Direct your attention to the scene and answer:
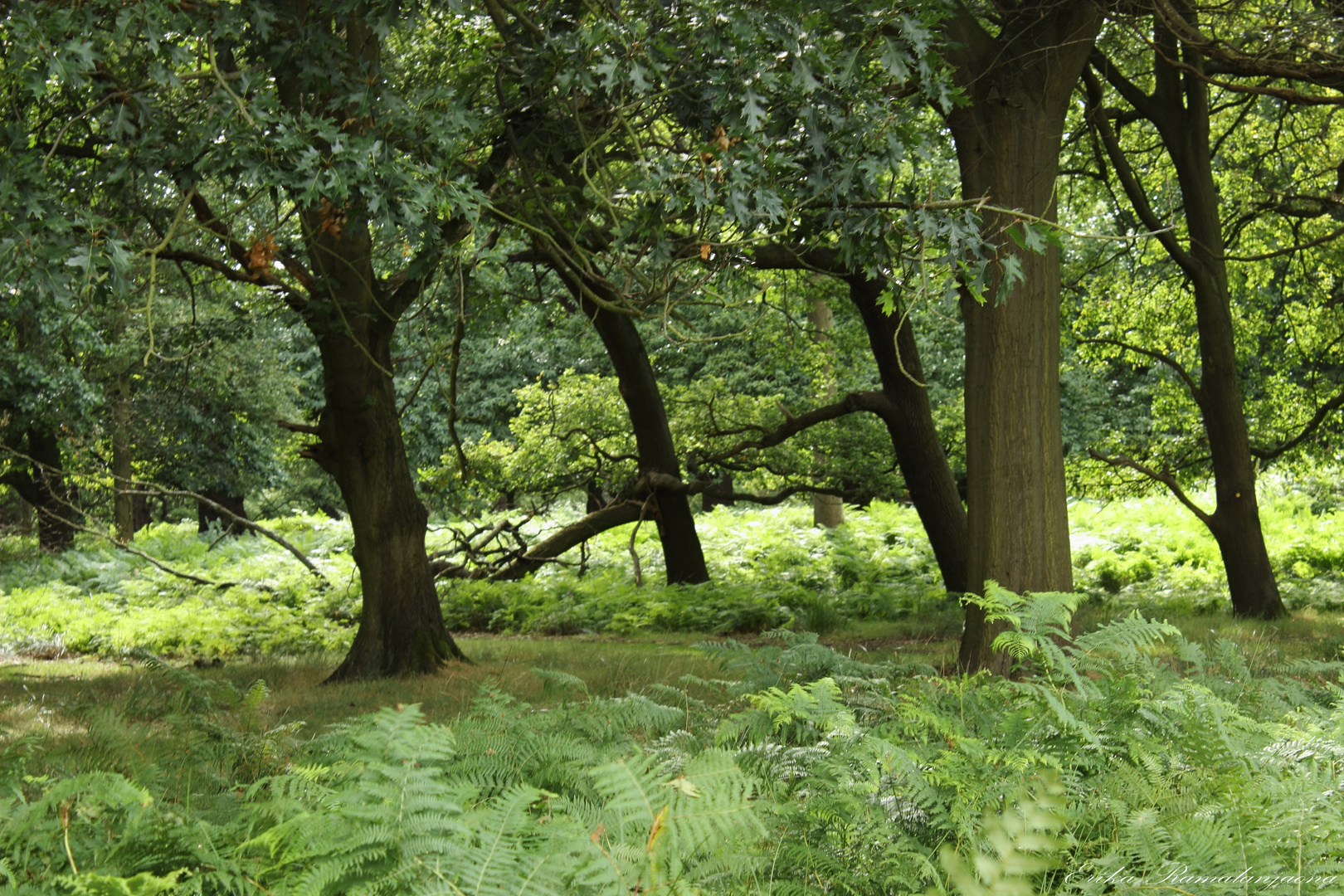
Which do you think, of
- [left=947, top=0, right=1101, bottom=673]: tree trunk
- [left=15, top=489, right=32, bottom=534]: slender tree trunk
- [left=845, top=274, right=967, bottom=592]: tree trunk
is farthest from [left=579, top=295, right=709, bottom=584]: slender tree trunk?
[left=15, top=489, right=32, bottom=534]: slender tree trunk

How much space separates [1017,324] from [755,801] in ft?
16.3

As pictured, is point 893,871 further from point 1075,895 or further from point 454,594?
point 454,594

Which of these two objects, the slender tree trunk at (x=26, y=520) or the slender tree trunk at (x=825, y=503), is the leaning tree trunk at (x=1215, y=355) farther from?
the slender tree trunk at (x=26, y=520)

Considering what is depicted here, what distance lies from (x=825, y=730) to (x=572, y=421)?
12192 millimetres

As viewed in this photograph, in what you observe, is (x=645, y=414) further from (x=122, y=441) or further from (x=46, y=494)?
(x=46, y=494)

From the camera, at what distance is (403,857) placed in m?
1.91

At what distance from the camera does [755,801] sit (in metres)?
2.23

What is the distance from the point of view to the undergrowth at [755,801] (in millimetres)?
1835

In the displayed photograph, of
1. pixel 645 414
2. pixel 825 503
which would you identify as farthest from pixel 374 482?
pixel 825 503

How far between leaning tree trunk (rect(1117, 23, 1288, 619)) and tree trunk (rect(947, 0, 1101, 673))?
4780mm

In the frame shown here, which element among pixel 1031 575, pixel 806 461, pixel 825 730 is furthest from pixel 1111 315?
pixel 825 730

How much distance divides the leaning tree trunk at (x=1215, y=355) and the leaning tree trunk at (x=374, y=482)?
8365 millimetres

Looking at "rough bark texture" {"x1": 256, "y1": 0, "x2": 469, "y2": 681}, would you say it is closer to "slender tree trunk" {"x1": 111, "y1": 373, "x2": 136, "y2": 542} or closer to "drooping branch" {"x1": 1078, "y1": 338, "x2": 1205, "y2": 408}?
"drooping branch" {"x1": 1078, "y1": 338, "x2": 1205, "y2": 408}

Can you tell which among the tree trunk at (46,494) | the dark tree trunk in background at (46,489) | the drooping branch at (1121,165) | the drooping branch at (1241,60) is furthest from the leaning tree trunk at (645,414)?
the tree trunk at (46,494)
